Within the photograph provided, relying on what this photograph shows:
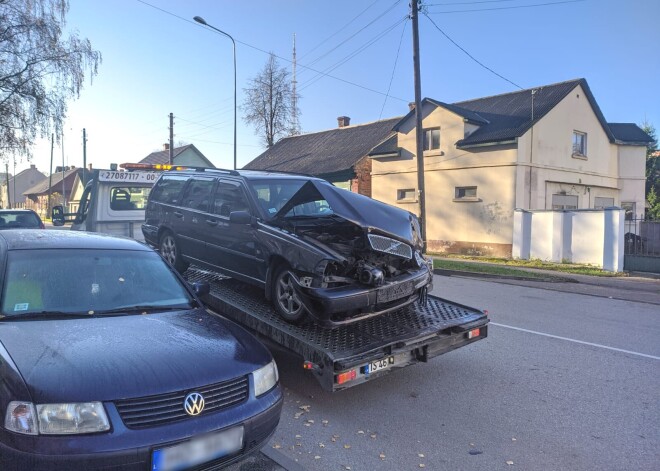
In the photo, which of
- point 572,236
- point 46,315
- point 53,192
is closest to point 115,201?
point 46,315

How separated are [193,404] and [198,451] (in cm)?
25

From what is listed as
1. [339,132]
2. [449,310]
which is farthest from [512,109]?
[449,310]

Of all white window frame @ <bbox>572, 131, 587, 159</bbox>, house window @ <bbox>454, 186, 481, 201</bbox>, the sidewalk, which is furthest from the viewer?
white window frame @ <bbox>572, 131, 587, 159</bbox>

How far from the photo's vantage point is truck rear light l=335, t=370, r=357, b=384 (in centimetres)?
381

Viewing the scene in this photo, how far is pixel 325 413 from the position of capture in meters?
4.27

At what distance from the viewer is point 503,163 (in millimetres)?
19359

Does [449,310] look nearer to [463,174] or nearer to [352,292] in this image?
[352,292]

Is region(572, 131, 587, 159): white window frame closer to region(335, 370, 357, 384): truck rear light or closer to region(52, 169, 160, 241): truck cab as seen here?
region(52, 169, 160, 241): truck cab

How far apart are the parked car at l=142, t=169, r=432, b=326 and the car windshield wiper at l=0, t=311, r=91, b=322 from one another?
1.85 metres

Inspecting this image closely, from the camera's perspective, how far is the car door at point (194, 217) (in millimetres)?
6387

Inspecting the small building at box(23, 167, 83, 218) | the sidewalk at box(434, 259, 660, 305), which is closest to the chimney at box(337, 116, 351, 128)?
the sidewalk at box(434, 259, 660, 305)

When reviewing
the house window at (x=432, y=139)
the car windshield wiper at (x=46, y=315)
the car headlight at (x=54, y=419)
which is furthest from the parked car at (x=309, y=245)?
the house window at (x=432, y=139)

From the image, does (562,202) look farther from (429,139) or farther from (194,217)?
(194,217)

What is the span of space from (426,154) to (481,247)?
5140 mm
